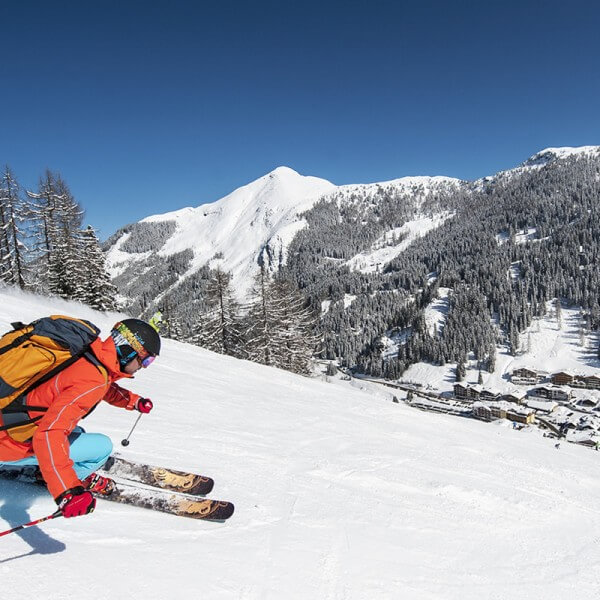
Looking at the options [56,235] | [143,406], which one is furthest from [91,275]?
[143,406]

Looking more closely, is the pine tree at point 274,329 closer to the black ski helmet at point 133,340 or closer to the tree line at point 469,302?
the black ski helmet at point 133,340

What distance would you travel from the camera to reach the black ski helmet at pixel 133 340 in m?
3.11

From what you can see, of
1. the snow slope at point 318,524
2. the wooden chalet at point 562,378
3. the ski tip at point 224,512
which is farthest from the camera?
the wooden chalet at point 562,378

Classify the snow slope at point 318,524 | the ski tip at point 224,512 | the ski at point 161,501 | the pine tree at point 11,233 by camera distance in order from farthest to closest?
the pine tree at point 11,233 < the ski tip at point 224,512 < the ski at point 161,501 < the snow slope at point 318,524

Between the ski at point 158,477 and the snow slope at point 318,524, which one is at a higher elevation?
the ski at point 158,477

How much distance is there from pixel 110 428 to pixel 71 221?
31.2m

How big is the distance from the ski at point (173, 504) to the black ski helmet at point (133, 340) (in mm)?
1422

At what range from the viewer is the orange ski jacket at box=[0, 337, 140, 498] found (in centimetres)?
261

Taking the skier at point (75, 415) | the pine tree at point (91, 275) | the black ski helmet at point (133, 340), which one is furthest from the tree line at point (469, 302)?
the black ski helmet at point (133, 340)

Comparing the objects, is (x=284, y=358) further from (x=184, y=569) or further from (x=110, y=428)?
(x=184, y=569)

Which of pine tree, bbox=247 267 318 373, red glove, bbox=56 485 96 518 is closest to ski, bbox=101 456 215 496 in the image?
red glove, bbox=56 485 96 518

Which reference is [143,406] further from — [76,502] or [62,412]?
[76,502]

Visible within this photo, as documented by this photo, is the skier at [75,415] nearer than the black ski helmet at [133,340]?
Yes

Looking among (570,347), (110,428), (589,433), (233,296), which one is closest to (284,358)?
(233,296)
